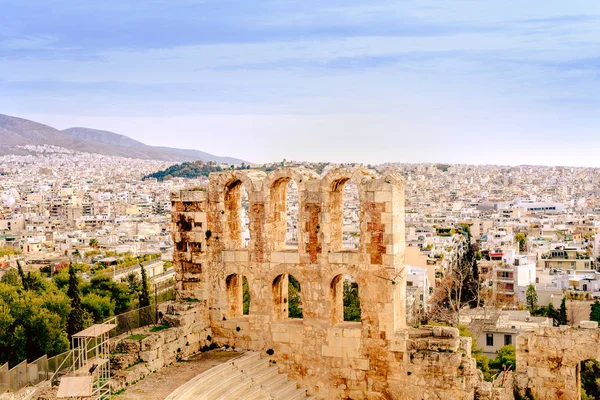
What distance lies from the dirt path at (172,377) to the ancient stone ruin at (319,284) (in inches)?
36.8

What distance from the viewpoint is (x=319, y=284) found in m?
19.2

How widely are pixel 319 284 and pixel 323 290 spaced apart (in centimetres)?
18

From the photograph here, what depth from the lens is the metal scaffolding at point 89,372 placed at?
14.7 metres

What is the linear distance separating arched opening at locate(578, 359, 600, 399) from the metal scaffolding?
16.1m

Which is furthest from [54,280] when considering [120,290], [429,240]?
[429,240]

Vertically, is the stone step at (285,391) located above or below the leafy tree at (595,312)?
above

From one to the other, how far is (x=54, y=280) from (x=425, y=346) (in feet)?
129

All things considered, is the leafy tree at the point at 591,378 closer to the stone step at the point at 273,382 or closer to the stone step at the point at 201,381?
the stone step at the point at 273,382

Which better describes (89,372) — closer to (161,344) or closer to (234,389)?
(161,344)

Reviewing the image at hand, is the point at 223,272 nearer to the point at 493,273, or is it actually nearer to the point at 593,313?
the point at 593,313

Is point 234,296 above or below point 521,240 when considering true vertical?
above

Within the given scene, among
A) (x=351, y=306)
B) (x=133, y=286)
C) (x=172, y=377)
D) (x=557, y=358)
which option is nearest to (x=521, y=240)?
(x=133, y=286)

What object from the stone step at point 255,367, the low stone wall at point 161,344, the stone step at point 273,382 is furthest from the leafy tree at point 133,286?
the stone step at point 273,382

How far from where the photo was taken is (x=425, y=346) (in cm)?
1805
